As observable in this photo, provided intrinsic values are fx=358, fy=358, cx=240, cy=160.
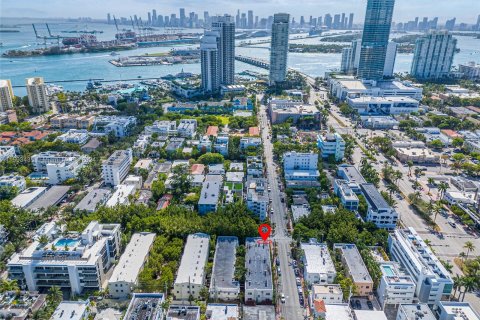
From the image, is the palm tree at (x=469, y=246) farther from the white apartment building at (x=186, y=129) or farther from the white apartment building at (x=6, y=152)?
the white apartment building at (x=6, y=152)

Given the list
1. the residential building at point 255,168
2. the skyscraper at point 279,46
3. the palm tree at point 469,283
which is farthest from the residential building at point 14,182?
the skyscraper at point 279,46

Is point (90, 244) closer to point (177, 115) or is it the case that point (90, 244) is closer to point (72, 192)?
Answer: point (72, 192)

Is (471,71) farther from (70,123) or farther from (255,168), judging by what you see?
(70,123)

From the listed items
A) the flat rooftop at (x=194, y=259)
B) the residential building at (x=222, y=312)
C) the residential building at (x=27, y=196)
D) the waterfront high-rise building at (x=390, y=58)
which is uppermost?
the waterfront high-rise building at (x=390, y=58)

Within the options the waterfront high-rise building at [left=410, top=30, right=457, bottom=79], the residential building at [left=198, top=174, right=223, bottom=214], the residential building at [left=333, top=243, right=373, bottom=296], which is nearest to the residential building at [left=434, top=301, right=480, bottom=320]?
the residential building at [left=333, top=243, right=373, bottom=296]

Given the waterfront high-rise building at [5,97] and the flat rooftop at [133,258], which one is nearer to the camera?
the flat rooftop at [133,258]

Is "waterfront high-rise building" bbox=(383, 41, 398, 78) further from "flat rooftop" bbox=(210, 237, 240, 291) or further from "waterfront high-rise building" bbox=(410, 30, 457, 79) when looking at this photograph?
"flat rooftop" bbox=(210, 237, 240, 291)
